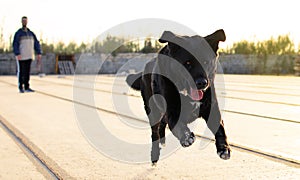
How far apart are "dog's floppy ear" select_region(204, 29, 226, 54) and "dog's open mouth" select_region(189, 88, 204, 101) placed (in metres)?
0.38

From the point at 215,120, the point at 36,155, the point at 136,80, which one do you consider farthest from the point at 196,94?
the point at 36,155

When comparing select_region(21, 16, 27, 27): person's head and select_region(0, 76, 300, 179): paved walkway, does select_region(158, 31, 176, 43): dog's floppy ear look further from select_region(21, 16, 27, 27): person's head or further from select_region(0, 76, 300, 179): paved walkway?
select_region(21, 16, 27, 27): person's head

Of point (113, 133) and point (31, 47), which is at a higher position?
point (31, 47)

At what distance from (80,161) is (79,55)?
77.7ft

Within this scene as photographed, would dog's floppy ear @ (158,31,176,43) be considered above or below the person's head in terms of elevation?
below

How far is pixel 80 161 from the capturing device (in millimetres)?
3258

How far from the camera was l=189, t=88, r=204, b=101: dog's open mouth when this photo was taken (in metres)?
2.90

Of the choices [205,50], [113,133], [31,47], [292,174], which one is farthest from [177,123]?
[31,47]

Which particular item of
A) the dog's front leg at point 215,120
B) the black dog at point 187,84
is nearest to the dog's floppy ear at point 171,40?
the black dog at point 187,84

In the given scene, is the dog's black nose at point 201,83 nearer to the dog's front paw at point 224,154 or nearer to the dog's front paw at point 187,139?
the dog's front paw at point 187,139

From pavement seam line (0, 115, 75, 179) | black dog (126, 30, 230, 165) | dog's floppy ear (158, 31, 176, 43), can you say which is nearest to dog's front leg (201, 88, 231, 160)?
black dog (126, 30, 230, 165)

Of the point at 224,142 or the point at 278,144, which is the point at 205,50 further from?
the point at 278,144

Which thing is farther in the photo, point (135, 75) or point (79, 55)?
point (79, 55)

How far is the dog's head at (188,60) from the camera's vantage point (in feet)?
9.61
